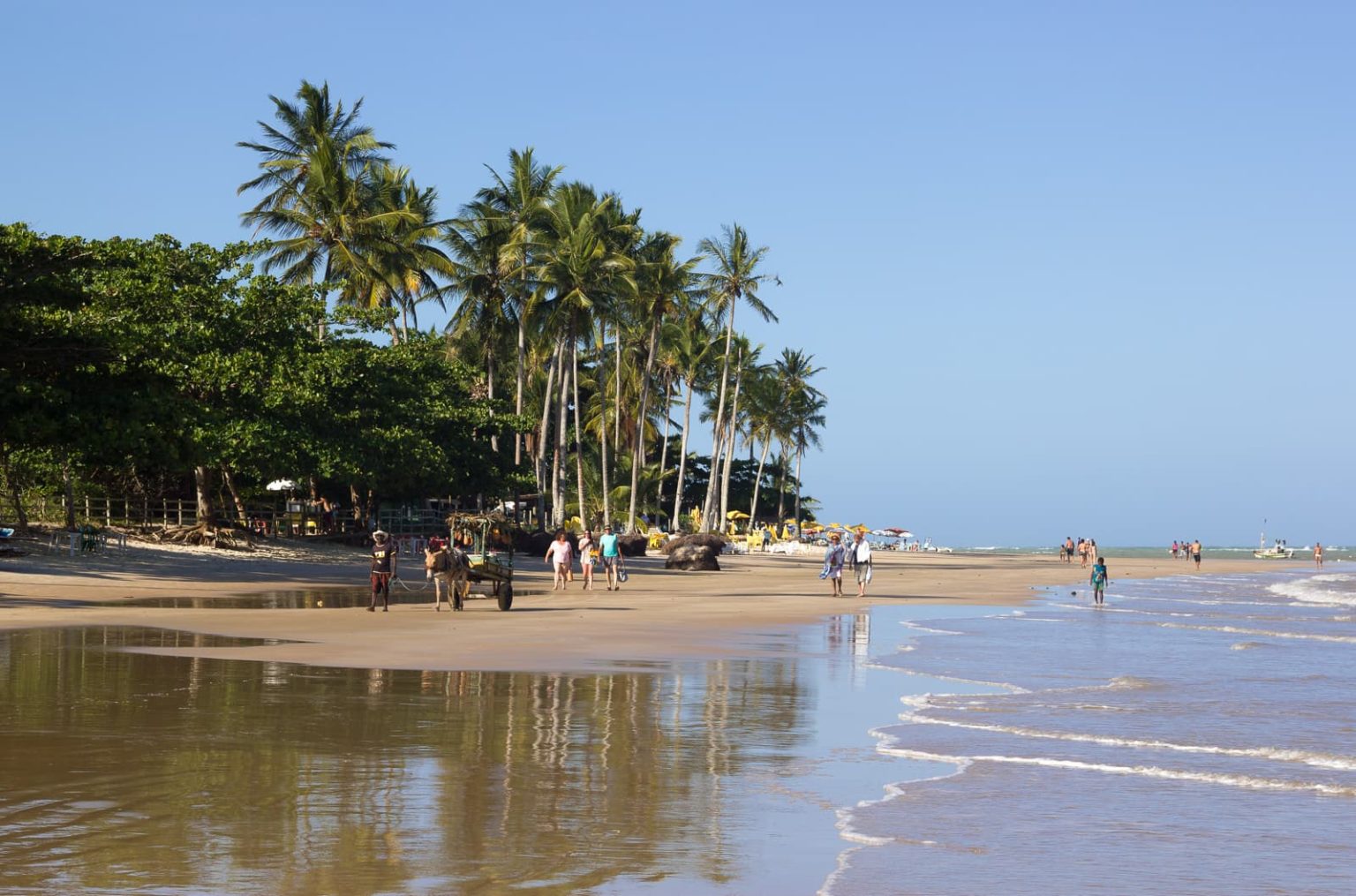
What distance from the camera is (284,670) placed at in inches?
579

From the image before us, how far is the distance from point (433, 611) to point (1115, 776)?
688 inches

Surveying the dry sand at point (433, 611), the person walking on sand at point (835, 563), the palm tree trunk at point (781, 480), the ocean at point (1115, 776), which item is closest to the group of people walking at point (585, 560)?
the dry sand at point (433, 611)

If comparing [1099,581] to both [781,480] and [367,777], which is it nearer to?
[367,777]

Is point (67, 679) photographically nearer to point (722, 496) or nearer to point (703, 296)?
point (703, 296)

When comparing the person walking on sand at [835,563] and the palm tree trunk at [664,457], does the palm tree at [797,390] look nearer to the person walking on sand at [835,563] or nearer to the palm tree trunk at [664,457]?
the palm tree trunk at [664,457]

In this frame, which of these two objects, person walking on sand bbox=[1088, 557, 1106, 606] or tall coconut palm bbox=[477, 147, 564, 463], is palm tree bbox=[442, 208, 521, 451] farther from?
person walking on sand bbox=[1088, 557, 1106, 606]

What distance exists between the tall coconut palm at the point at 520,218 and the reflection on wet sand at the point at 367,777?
46700 mm

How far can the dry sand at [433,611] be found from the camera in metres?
17.6

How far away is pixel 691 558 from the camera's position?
163 feet

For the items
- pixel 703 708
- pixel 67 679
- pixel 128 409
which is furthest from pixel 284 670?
pixel 128 409

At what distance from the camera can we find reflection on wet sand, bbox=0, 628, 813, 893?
6.52 metres

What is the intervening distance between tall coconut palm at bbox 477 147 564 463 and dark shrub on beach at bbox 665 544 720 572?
14.5 meters

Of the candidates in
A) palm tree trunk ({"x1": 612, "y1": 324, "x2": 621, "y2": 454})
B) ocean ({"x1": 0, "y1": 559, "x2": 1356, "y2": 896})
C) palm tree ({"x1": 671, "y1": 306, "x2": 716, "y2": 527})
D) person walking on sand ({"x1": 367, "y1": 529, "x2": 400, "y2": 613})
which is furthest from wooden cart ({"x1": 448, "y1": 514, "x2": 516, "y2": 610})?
palm tree ({"x1": 671, "y1": 306, "x2": 716, "y2": 527})

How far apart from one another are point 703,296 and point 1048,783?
68362mm
